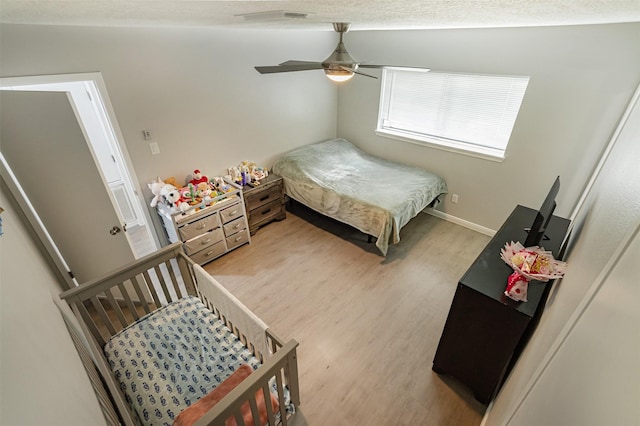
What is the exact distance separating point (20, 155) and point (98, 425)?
177 centimetres

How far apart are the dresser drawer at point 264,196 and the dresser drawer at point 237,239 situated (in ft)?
1.01

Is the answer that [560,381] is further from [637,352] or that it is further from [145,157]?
[145,157]

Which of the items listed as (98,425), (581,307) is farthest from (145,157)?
(581,307)

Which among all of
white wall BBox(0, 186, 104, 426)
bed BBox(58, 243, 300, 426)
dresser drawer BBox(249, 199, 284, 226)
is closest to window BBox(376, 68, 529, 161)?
dresser drawer BBox(249, 199, 284, 226)

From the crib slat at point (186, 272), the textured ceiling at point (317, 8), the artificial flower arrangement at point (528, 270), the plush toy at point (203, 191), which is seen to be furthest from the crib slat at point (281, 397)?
the plush toy at point (203, 191)

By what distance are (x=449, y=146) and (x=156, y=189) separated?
11.3 ft

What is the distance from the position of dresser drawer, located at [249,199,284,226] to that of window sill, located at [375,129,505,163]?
6.08ft

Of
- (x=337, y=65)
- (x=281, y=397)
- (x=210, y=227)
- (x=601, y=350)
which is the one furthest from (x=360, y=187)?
(x=601, y=350)

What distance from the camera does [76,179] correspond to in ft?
6.68

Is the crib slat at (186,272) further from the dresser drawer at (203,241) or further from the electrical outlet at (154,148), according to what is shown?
the electrical outlet at (154,148)

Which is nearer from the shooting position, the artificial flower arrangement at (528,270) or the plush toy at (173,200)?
the artificial flower arrangement at (528,270)

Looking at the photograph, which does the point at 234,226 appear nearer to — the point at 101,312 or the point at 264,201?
the point at 264,201

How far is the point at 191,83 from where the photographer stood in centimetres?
282

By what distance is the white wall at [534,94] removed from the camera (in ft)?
7.93
